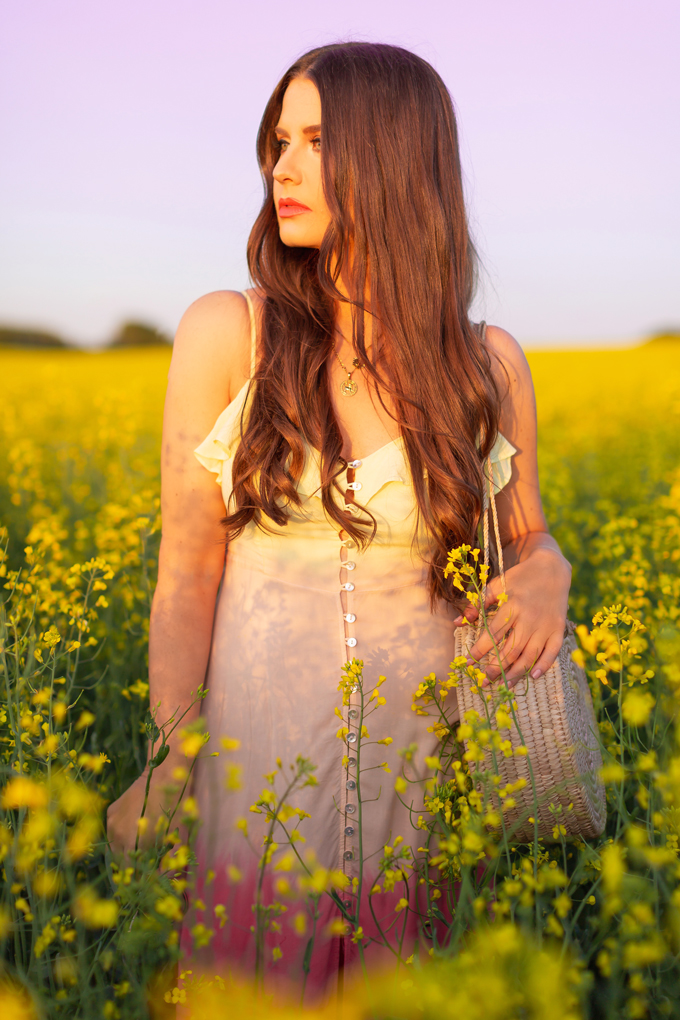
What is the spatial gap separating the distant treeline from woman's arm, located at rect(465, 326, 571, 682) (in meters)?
26.1

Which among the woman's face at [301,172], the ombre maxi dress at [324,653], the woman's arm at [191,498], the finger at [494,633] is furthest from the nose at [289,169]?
the finger at [494,633]

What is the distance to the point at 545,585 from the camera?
135 cm

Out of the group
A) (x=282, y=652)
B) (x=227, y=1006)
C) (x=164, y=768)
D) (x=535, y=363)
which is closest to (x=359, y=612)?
(x=282, y=652)

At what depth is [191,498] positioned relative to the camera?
1.49m

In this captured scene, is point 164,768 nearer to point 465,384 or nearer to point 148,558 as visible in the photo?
point 148,558

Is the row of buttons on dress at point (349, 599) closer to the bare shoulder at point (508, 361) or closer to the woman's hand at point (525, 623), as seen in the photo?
the woman's hand at point (525, 623)

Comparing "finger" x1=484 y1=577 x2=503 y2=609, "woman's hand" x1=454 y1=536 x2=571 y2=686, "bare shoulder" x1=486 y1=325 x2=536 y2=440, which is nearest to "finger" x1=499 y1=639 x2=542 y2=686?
"woman's hand" x1=454 y1=536 x2=571 y2=686

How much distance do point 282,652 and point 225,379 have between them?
55 centimetres

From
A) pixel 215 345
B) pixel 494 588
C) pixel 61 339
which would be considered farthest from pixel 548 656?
pixel 61 339

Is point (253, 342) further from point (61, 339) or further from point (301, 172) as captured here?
point (61, 339)

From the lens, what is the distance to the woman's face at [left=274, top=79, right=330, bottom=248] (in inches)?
57.3

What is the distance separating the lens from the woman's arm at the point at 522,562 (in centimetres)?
124

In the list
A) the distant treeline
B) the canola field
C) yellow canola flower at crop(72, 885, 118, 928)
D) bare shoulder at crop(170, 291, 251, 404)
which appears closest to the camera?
yellow canola flower at crop(72, 885, 118, 928)

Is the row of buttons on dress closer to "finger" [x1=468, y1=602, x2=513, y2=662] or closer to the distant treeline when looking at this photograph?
"finger" [x1=468, y1=602, x2=513, y2=662]
